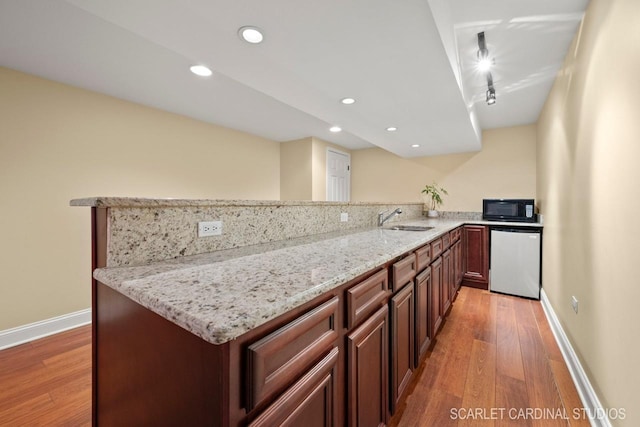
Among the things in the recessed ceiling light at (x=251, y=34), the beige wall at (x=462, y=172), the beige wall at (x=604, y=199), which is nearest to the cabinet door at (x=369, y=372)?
the beige wall at (x=604, y=199)

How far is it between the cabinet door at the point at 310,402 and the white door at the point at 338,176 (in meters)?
3.97

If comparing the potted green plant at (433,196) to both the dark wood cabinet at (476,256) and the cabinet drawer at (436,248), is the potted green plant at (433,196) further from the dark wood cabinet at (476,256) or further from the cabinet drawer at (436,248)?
the cabinet drawer at (436,248)

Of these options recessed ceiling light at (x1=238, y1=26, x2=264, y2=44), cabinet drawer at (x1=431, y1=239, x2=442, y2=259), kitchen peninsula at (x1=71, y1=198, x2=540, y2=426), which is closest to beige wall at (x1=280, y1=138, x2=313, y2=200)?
cabinet drawer at (x1=431, y1=239, x2=442, y2=259)

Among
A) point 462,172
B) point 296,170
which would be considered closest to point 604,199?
point 462,172

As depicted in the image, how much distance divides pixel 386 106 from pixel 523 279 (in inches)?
103

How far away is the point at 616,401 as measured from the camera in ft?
3.78

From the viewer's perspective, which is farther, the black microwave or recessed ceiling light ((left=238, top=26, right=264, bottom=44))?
the black microwave

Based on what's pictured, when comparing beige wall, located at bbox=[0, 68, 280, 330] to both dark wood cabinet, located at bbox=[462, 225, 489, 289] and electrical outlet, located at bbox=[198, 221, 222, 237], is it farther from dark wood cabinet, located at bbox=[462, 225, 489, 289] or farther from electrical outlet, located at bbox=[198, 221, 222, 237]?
dark wood cabinet, located at bbox=[462, 225, 489, 289]

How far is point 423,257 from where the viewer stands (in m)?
1.66

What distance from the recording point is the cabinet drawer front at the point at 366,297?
0.88 meters

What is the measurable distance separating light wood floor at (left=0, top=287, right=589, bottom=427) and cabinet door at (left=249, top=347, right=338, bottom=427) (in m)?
0.85

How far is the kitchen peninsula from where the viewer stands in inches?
20.5

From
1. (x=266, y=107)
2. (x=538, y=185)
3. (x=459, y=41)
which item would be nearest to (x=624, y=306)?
(x=459, y=41)

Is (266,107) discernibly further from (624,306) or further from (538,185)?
(538,185)
